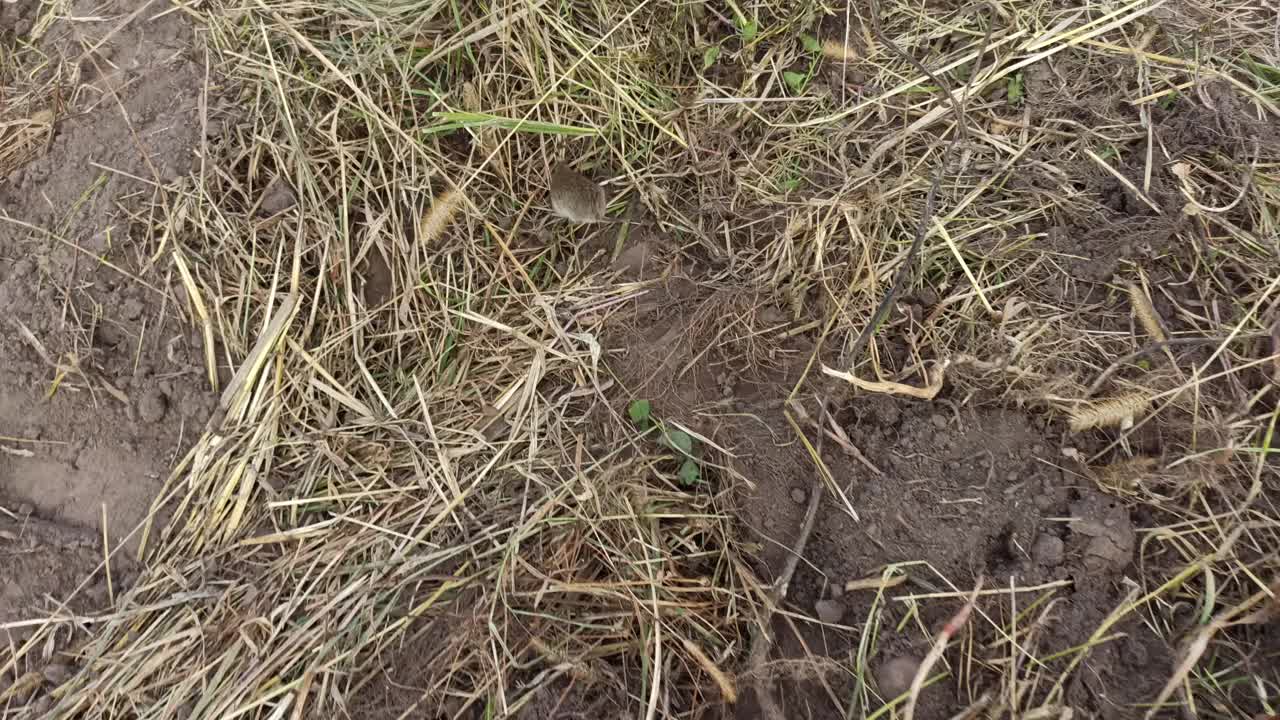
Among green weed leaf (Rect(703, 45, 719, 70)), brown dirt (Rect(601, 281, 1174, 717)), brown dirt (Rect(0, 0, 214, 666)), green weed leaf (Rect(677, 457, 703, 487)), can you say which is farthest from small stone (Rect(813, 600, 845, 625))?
brown dirt (Rect(0, 0, 214, 666))

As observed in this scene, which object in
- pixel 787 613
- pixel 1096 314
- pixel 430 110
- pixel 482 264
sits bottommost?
pixel 787 613

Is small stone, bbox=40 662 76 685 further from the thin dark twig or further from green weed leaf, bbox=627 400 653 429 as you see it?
the thin dark twig

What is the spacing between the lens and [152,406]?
1.77 meters

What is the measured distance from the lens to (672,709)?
1.61 metres

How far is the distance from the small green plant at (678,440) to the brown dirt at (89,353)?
1.10m

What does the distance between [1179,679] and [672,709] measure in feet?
3.45

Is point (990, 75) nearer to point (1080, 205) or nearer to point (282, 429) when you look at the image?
point (1080, 205)

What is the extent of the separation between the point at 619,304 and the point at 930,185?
860 millimetres

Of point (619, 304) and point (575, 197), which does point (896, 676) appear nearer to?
point (619, 304)

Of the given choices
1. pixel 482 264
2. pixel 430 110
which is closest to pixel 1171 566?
pixel 482 264

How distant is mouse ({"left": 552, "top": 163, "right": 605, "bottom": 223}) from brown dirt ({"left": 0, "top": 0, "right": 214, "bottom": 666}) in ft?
3.19

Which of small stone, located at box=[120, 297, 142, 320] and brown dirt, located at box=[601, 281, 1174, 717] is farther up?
small stone, located at box=[120, 297, 142, 320]

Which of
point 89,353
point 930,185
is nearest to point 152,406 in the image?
point 89,353

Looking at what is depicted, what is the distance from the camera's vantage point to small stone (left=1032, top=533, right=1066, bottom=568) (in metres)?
1.52
